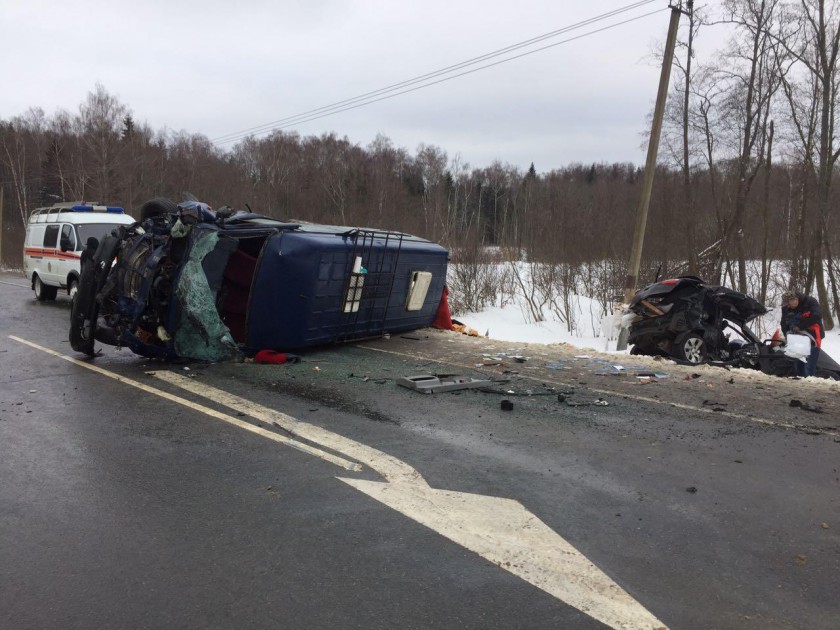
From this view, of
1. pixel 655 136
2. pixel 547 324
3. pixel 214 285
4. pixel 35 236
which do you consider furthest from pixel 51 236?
pixel 655 136

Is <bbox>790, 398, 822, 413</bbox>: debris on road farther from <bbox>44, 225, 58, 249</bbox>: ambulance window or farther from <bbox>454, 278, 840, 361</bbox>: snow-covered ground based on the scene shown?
<bbox>44, 225, 58, 249</bbox>: ambulance window

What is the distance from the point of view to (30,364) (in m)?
8.38

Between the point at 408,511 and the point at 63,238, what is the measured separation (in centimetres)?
1431

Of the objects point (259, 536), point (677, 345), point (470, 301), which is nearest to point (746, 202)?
point (470, 301)

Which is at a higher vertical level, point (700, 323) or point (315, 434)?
point (700, 323)

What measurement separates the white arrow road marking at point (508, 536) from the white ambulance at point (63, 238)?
1274 centimetres

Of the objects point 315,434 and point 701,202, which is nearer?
→ point 315,434

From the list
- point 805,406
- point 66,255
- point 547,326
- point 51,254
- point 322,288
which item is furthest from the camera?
point 547,326

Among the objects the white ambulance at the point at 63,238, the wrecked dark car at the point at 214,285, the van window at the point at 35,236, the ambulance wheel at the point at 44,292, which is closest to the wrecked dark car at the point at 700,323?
the wrecked dark car at the point at 214,285

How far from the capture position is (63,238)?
15.0 meters

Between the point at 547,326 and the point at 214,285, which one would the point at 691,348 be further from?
the point at 547,326

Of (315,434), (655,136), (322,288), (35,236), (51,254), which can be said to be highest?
(655,136)

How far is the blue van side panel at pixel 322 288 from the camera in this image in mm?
8188

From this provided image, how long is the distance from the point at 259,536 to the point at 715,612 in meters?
2.26
